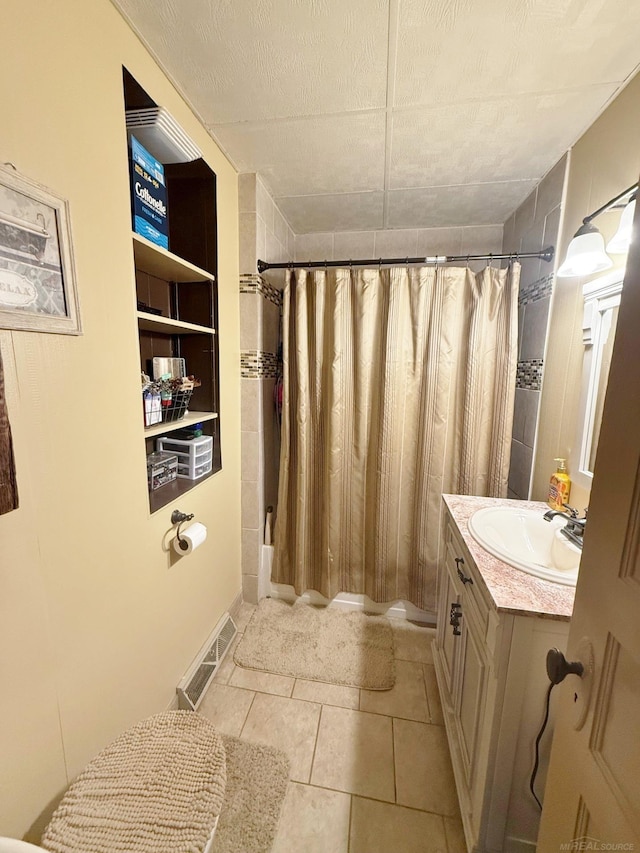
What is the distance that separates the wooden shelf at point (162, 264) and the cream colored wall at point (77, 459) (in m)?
0.10

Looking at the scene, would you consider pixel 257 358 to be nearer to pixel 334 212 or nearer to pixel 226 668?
pixel 334 212

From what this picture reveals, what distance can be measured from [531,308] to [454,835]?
2077mm

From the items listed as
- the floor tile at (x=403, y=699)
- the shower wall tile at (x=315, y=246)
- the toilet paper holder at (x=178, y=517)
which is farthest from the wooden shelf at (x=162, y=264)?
the floor tile at (x=403, y=699)

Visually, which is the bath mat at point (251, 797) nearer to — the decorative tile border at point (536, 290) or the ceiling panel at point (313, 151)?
the decorative tile border at point (536, 290)

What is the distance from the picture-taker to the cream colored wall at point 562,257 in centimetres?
109

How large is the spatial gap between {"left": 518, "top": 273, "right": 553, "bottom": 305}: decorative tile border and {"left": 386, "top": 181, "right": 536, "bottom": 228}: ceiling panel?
475mm

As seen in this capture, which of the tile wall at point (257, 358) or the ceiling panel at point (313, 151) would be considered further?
the tile wall at point (257, 358)

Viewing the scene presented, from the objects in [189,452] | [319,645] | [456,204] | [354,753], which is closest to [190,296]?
[189,452]

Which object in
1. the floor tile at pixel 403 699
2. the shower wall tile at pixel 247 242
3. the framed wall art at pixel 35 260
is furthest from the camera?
the shower wall tile at pixel 247 242

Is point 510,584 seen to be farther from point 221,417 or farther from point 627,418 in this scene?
point 221,417

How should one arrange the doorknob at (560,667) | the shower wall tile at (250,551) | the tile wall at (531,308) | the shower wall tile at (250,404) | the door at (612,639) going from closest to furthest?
the door at (612,639)
the doorknob at (560,667)
the tile wall at (531,308)
the shower wall tile at (250,404)
the shower wall tile at (250,551)

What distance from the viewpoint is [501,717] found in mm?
831

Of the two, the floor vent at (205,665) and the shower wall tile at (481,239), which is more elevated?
the shower wall tile at (481,239)

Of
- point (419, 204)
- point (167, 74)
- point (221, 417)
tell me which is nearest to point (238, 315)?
point (221, 417)
